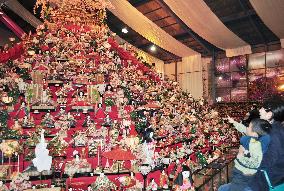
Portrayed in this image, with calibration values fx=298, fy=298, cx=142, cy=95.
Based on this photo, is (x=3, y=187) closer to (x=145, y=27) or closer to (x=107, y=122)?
(x=107, y=122)

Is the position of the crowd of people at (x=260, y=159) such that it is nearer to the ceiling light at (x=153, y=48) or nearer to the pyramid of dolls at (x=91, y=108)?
the pyramid of dolls at (x=91, y=108)

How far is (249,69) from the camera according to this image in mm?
13312

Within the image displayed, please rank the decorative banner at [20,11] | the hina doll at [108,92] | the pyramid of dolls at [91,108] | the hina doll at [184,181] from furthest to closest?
the decorative banner at [20,11] → the hina doll at [108,92] → the pyramid of dolls at [91,108] → the hina doll at [184,181]

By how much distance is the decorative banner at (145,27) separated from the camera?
35.9ft

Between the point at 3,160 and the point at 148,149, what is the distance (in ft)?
7.14

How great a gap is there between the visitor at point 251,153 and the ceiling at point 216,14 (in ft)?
26.6

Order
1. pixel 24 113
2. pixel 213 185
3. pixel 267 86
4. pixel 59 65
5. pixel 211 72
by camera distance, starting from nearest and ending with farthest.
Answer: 1. pixel 213 185
2. pixel 24 113
3. pixel 59 65
4. pixel 267 86
5. pixel 211 72

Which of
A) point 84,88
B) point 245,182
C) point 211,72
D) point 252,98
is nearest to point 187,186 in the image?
point 245,182

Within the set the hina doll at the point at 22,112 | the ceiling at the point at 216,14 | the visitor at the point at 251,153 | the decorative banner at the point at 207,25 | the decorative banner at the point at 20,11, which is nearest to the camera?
the visitor at the point at 251,153

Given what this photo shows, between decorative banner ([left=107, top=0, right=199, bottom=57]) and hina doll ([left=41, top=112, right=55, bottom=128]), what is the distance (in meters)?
6.23

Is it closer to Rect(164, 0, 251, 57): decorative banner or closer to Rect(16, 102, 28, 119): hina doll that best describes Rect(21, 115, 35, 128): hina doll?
Rect(16, 102, 28, 119): hina doll

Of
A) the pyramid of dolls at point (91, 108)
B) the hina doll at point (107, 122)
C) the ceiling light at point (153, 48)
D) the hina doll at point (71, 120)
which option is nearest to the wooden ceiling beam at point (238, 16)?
the pyramid of dolls at point (91, 108)

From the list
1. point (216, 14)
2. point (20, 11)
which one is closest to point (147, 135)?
point (216, 14)

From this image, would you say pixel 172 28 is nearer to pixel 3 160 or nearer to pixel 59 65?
pixel 59 65
